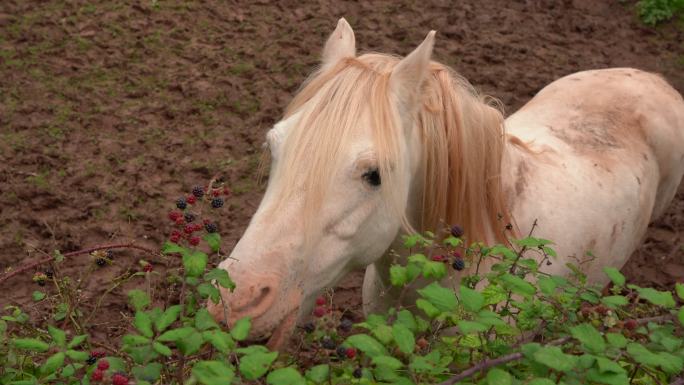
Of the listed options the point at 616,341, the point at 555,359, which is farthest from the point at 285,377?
the point at 616,341

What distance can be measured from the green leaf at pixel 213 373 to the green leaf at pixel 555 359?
1.91 feet

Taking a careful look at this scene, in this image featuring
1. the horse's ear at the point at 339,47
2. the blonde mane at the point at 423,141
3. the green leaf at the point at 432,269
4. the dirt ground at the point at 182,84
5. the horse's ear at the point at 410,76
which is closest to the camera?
the green leaf at the point at 432,269

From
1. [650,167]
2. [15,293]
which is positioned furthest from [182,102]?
[650,167]

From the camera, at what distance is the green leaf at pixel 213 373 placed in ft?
4.21

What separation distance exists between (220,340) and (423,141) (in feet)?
3.59

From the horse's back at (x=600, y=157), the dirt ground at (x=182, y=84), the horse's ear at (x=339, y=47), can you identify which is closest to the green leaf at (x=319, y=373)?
the horse's ear at (x=339, y=47)

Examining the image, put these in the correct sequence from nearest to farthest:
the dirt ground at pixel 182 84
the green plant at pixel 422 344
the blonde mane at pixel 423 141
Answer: the green plant at pixel 422 344 → the blonde mane at pixel 423 141 → the dirt ground at pixel 182 84

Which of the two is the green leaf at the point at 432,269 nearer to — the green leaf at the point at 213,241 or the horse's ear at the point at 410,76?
the green leaf at the point at 213,241

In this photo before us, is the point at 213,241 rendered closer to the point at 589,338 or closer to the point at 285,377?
the point at 285,377

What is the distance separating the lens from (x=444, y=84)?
2.28 metres

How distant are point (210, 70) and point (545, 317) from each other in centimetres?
457

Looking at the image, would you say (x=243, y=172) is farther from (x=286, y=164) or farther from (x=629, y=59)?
(x=629, y=59)

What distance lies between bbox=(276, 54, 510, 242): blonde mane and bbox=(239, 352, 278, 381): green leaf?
650 millimetres

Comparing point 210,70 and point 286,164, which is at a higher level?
point 286,164
